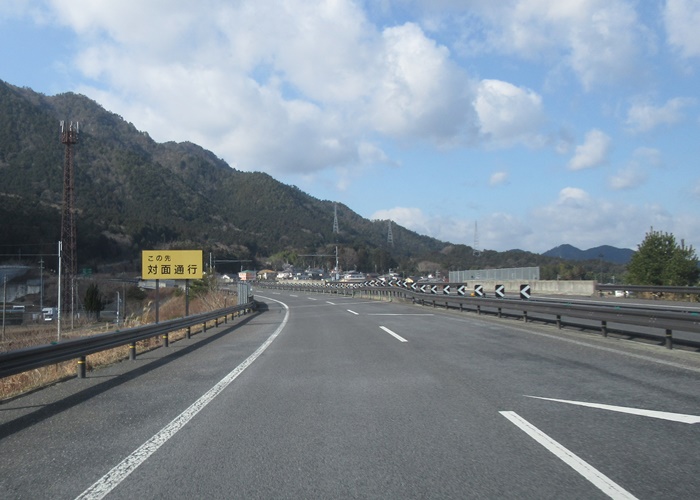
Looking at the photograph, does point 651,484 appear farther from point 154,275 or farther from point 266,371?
point 154,275

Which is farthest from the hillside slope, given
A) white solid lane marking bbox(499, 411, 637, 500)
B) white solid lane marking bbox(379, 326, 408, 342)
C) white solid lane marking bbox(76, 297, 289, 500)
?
white solid lane marking bbox(499, 411, 637, 500)

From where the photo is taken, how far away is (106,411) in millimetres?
7965

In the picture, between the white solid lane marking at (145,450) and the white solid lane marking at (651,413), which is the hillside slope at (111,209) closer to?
the white solid lane marking at (145,450)

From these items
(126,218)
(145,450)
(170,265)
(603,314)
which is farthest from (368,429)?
Result: (126,218)

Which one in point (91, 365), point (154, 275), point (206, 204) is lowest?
point (91, 365)

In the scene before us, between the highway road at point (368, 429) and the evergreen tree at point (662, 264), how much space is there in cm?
3332

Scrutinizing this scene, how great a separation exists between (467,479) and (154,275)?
2207 cm

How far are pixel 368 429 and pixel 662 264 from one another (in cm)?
4342

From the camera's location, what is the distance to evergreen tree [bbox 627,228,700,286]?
41500 millimetres

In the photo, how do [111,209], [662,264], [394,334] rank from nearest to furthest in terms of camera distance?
[394,334], [662,264], [111,209]

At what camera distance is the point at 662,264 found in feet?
143

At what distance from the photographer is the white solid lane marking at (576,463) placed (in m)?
4.69

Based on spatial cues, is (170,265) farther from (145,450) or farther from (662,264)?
(662,264)

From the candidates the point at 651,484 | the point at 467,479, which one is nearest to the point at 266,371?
the point at 467,479
